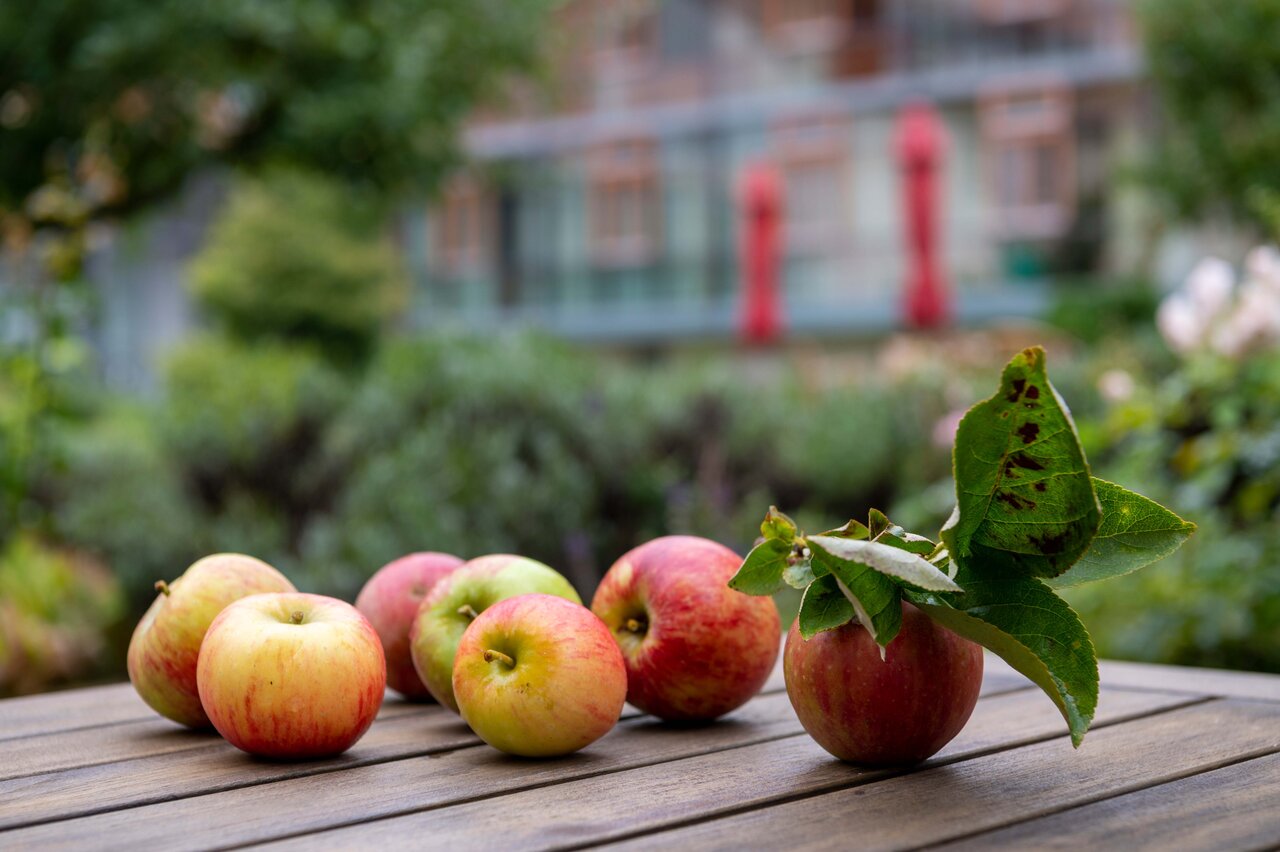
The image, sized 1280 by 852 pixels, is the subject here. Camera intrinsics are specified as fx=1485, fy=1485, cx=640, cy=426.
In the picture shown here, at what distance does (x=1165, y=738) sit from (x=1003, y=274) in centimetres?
1924

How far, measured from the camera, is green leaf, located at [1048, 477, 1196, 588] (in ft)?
4.47

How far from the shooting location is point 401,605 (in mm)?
1812

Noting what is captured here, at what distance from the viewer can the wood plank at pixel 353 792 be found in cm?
120

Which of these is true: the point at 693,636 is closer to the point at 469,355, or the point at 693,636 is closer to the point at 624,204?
the point at 469,355

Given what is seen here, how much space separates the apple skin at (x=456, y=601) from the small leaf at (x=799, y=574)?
1.21 ft

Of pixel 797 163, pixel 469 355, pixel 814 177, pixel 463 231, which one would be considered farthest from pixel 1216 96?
pixel 463 231

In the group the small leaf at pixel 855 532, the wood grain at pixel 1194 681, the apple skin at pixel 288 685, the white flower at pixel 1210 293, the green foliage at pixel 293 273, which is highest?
the green foliage at pixel 293 273

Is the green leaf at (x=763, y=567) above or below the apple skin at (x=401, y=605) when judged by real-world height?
above

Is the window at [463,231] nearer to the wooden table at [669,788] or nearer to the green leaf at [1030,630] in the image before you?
the wooden table at [669,788]

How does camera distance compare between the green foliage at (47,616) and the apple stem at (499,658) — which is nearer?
the apple stem at (499,658)

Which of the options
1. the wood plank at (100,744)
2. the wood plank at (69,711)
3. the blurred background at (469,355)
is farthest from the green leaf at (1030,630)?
the blurred background at (469,355)

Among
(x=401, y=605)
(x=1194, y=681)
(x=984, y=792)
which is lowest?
(x=1194, y=681)

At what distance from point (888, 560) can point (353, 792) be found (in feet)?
1.72

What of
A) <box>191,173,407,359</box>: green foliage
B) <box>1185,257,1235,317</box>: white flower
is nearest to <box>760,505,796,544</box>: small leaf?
<box>1185,257,1235,317</box>: white flower
